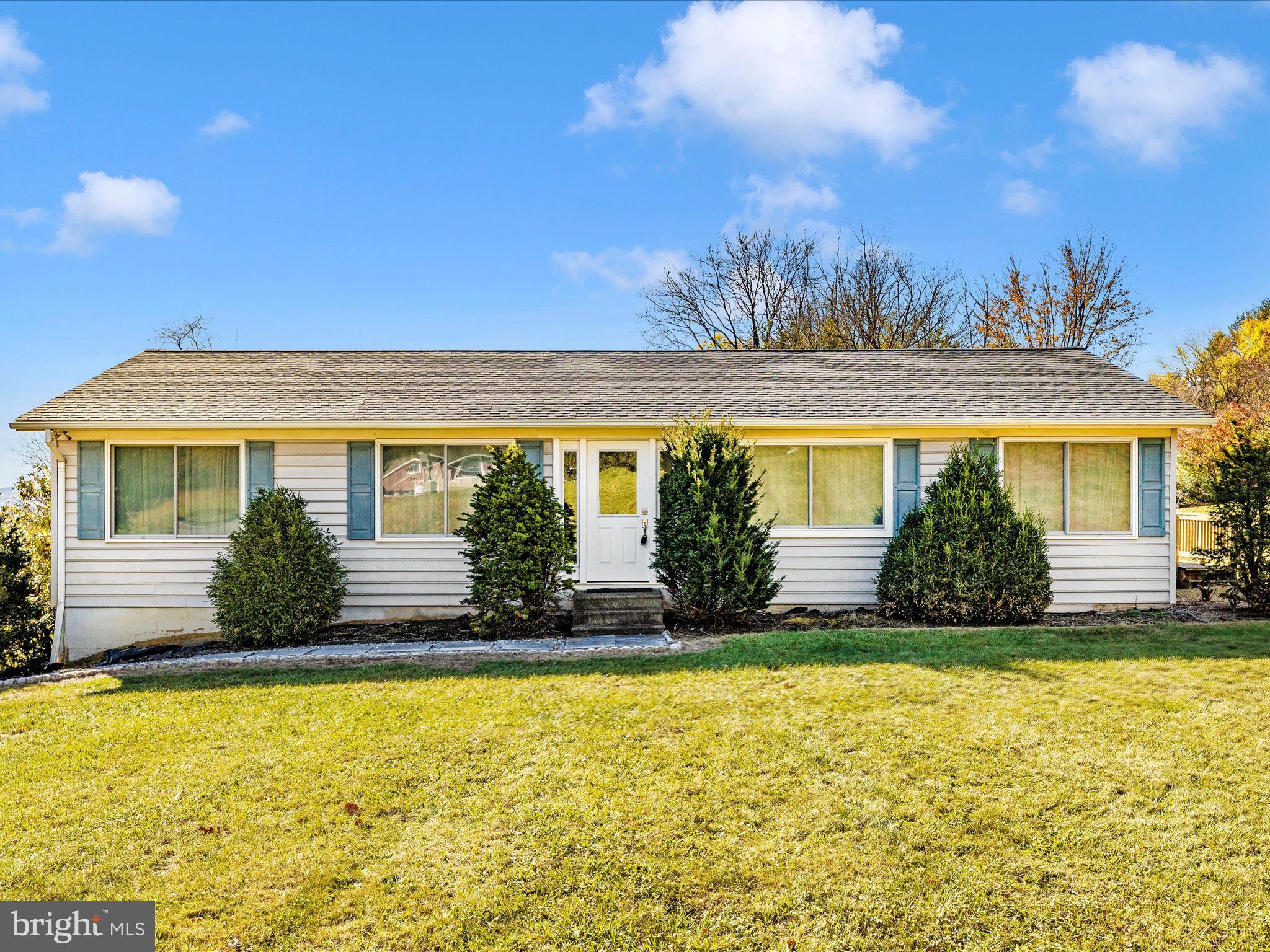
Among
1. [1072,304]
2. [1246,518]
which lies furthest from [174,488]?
[1072,304]

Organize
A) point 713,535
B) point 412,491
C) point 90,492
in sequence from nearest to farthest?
point 713,535 < point 90,492 < point 412,491

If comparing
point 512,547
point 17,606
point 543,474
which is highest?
point 543,474

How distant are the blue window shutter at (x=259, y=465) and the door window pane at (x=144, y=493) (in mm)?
1012

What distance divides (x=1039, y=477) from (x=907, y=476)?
182cm

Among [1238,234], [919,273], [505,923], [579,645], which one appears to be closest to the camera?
[505,923]

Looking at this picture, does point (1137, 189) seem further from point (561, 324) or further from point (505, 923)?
point (505, 923)

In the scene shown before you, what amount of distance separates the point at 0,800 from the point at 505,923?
3244 mm

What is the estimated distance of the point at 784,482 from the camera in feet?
30.4

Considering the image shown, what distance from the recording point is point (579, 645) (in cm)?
738

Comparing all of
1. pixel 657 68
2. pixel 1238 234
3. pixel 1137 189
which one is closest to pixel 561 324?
pixel 657 68

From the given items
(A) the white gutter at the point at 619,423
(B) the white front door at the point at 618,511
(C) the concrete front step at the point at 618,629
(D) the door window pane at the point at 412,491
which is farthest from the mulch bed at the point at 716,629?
(A) the white gutter at the point at 619,423

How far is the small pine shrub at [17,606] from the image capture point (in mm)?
7770

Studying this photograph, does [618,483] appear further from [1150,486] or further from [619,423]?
[1150,486]

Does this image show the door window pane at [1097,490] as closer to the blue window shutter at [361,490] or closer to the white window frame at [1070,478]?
the white window frame at [1070,478]
